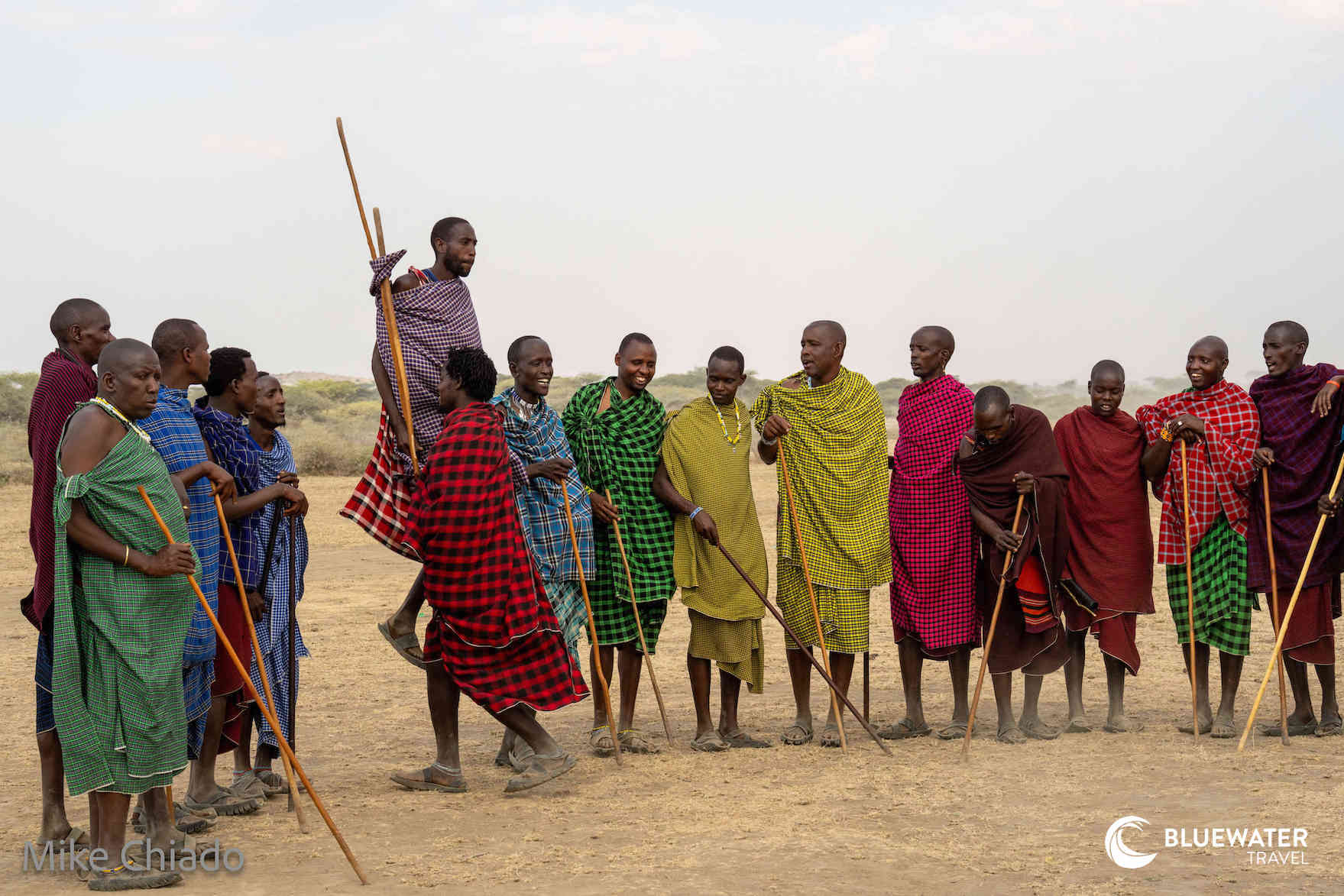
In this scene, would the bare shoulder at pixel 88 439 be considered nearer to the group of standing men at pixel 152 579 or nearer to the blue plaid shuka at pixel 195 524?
the group of standing men at pixel 152 579

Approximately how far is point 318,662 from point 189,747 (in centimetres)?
431

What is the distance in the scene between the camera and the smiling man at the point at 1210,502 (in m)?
7.59

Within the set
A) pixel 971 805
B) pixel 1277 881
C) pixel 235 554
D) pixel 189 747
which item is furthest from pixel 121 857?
pixel 1277 881

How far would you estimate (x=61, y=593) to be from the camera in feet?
16.4

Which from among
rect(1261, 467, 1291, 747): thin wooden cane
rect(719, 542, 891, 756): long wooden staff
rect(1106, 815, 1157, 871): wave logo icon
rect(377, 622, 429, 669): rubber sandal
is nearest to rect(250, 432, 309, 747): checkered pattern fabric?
rect(377, 622, 429, 669): rubber sandal

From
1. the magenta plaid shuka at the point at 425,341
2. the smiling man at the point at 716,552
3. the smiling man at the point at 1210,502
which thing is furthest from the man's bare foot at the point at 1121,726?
the magenta plaid shuka at the point at 425,341

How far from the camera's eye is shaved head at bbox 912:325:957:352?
25.3ft

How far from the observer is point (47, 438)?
Answer: 5.57 metres

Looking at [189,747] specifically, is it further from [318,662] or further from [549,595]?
[318,662]

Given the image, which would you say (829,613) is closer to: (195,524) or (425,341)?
(425,341)

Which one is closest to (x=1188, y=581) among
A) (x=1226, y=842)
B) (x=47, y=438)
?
(x=1226, y=842)

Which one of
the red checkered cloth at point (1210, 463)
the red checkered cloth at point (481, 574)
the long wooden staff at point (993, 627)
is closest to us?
the red checkered cloth at point (481, 574)

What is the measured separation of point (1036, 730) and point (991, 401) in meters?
1.94

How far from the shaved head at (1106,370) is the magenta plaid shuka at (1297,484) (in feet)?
2.88
